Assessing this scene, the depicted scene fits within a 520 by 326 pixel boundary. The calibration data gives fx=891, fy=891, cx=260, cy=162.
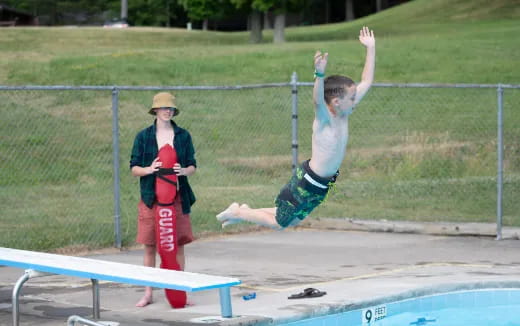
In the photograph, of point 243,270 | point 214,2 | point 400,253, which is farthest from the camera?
point 214,2

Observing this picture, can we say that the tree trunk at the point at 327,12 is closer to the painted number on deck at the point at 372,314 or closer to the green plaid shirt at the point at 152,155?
the green plaid shirt at the point at 152,155

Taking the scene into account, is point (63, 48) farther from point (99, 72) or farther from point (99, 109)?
point (99, 109)

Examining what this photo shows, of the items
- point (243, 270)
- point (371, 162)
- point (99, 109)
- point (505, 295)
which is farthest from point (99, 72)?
point (505, 295)

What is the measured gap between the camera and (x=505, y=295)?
843 cm

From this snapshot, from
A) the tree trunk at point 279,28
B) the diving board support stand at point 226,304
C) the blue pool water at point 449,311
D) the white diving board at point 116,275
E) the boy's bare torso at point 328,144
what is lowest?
the blue pool water at point 449,311

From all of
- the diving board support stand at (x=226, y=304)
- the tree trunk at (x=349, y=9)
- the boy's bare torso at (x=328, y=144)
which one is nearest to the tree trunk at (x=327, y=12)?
the tree trunk at (x=349, y=9)

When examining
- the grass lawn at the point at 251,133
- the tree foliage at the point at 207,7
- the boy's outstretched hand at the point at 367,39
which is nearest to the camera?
the boy's outstretched hand at the point at 367,39

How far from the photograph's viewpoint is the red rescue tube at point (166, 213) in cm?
758

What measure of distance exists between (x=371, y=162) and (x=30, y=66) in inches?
613

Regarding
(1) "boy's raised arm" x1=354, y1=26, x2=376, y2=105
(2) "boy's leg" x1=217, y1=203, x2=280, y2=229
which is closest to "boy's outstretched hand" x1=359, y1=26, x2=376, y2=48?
(1) "boy's raised arm" x1=354, y1=26, x2=376, y2=105

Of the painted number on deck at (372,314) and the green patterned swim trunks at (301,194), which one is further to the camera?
the painted number on deck at (372,314)

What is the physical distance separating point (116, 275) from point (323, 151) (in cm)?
176

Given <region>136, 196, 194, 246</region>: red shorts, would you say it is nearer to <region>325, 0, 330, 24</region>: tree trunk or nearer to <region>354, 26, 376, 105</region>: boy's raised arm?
<region>354, 26, 376, 105</region>: boy's raised arm

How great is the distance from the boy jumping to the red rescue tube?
830 mm
